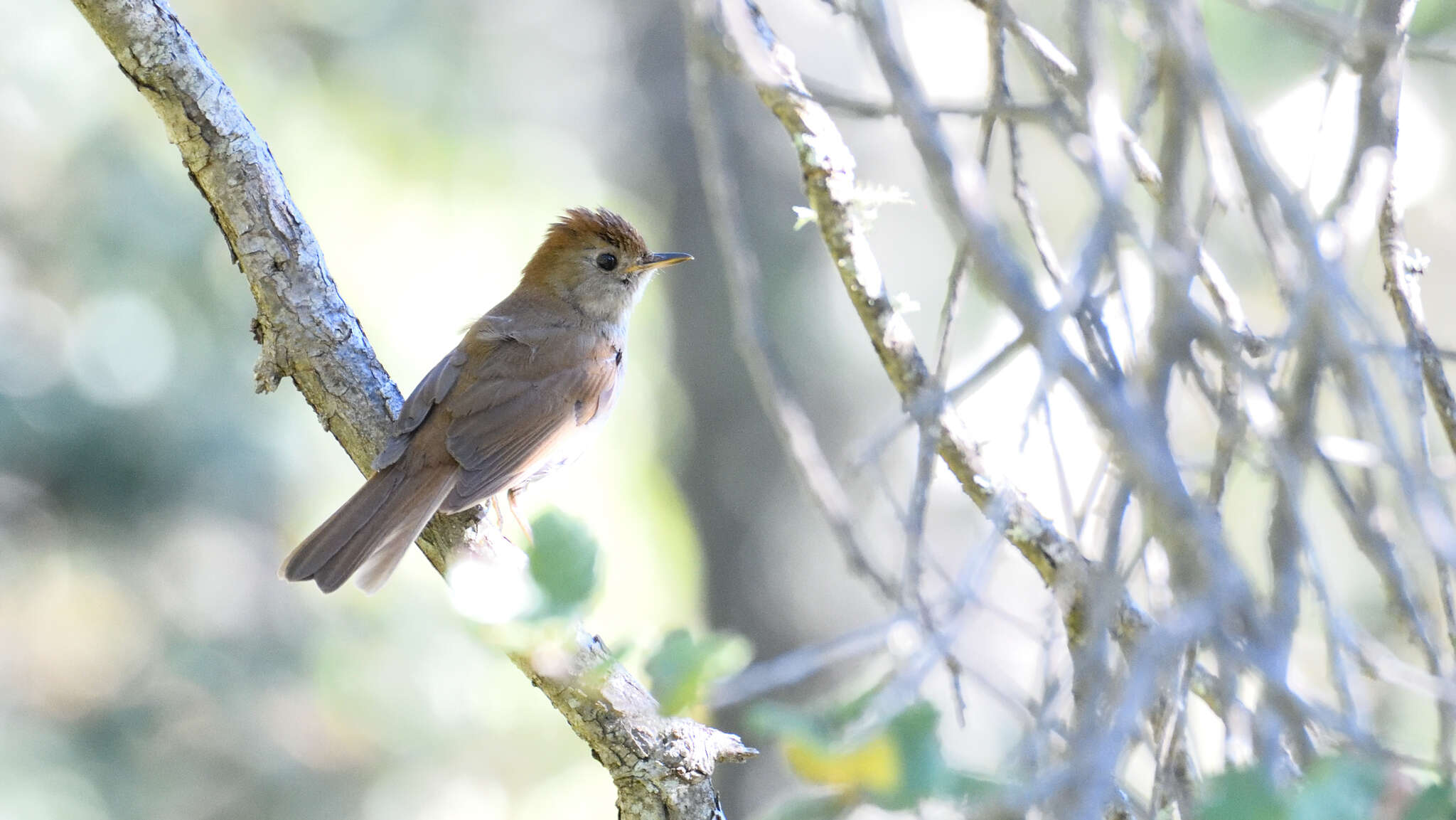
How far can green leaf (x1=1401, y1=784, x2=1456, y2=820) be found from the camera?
1365mm

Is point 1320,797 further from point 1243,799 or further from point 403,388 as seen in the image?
point 403,388

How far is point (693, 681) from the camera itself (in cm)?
139

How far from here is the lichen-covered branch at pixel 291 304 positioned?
10.1 ft

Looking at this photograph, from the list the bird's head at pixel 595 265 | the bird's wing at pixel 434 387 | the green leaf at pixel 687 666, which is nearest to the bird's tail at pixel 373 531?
the bird's wing at pixel 434 387

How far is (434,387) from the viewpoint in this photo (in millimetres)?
4219


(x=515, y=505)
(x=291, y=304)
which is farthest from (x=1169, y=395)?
(x=515, y=505)

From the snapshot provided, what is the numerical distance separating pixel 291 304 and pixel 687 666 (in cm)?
230

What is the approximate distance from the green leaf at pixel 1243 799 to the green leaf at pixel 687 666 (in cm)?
50

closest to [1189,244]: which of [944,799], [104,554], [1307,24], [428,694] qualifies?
[1307,24]

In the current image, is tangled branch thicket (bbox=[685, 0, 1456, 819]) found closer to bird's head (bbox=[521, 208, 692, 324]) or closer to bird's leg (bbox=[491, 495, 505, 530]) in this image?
bird's leg (bbox=[491, 495, 505, 530])

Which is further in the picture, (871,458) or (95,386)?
(95,386)

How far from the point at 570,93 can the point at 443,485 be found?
7.65 metres

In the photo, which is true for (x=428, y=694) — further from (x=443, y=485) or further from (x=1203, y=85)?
(x=1203, y=85)

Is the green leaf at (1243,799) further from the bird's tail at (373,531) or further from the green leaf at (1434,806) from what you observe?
the bird's tail at (373,531)
